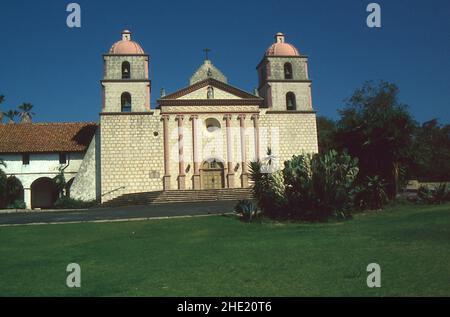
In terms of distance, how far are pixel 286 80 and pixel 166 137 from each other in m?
10.6

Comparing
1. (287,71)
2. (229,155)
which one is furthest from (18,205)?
(287,71)

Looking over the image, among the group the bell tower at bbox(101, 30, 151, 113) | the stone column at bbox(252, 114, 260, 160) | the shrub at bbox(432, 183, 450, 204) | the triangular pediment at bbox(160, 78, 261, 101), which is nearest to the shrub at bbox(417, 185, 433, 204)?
the shrub at bbox(432, 183, 450, 204)

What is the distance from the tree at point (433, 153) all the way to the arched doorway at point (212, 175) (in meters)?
13.8

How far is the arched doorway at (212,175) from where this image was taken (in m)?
33.3

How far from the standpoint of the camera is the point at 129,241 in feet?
37.6

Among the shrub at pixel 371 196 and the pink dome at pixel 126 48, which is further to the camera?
the pink dome at pixel 126 48

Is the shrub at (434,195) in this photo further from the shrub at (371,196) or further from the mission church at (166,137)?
the mission church at (166,137)

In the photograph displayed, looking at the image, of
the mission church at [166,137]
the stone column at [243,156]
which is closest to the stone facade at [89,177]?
the mission church at [166,137]

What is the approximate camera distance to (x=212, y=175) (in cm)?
3347

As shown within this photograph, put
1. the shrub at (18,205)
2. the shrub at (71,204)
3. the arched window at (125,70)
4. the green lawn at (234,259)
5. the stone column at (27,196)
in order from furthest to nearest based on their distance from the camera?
the arched window at (125,70)
the stone column at (27,196)
the shrub at (18,205)
the shrub at (71,204)
the green lawn at (234,259)

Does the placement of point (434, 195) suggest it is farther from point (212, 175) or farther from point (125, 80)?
point (125, 80)

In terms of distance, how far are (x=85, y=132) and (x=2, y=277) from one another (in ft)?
97.7

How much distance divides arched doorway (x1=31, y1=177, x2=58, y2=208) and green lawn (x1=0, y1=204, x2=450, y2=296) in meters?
23.2
